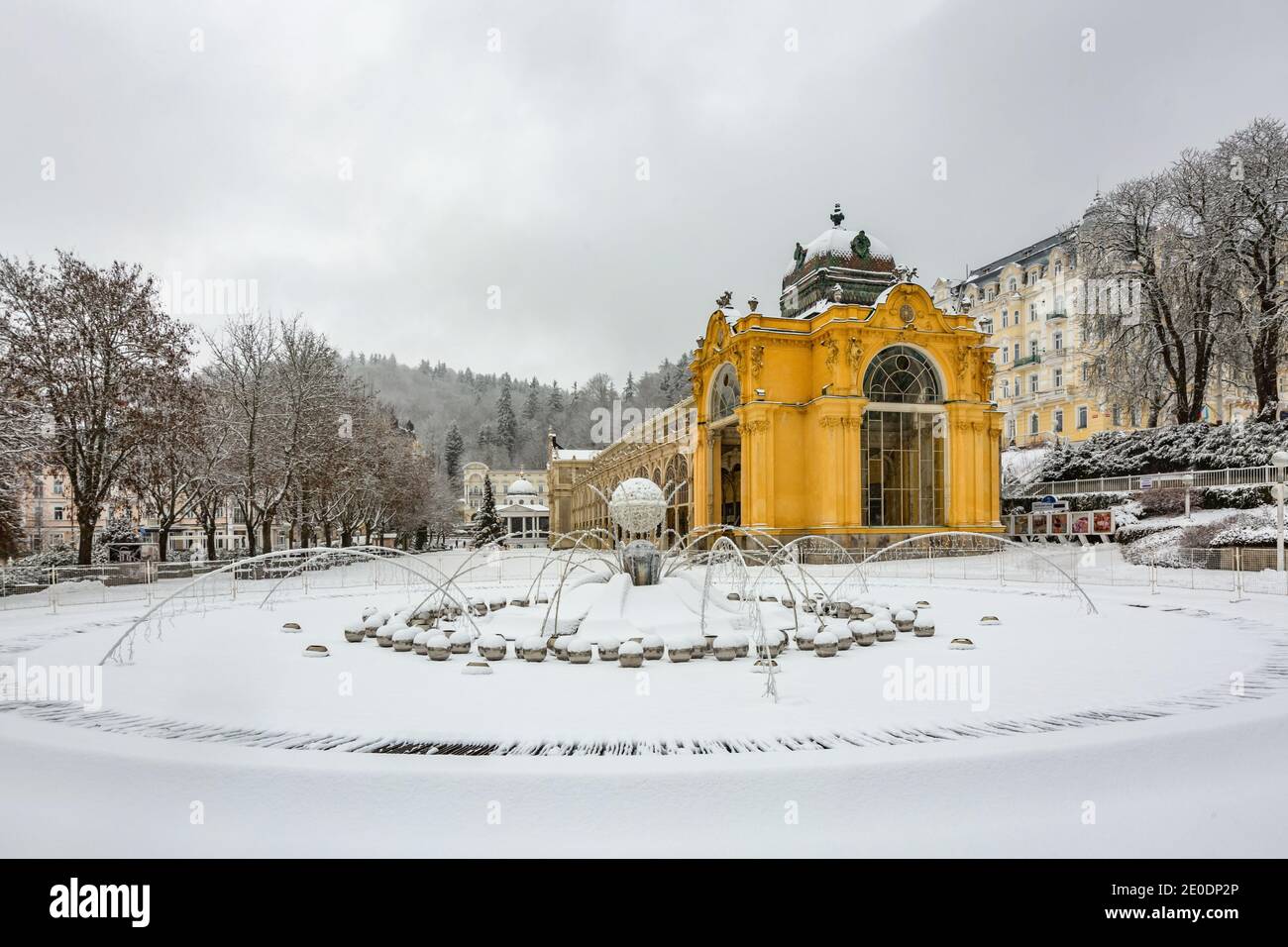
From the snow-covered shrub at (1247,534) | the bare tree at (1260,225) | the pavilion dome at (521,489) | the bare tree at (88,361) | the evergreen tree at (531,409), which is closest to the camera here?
the snow-covered shrub at (1247,534)

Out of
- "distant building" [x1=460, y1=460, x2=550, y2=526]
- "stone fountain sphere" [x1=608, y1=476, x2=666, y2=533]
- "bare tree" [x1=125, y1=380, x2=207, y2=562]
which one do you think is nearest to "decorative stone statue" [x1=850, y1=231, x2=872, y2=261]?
"stone fountain sphere" [x1=608, y1=476, x2=666, y2=533]

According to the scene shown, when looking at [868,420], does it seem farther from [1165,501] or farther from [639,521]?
[639,521]

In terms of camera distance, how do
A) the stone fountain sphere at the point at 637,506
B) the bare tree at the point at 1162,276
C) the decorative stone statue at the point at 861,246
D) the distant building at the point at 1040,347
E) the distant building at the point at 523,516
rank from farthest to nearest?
1. the distant building at the point at 523,516
2. the distant building at the point at 1040,347
3. the decorative stone statue at the point at 861,246
4. the bare tree at the point at 1162,276
5. the stone fountain sphere at the point at 637,506

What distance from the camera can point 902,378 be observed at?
41938 millimetres

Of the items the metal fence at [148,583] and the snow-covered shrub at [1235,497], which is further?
the snow-covered shrub at [1235,497]

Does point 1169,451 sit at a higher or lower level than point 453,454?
lower

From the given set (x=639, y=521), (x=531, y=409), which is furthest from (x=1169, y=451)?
(x=531, y=409)

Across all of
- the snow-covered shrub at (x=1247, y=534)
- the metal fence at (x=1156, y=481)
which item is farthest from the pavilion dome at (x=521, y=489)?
the snow-covered shrub at (x=1247, y=534)

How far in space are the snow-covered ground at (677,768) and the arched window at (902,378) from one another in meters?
31.8

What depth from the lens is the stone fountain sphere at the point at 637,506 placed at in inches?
637

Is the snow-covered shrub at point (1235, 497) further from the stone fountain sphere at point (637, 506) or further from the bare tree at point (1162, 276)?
the stone fountain sphere at point (637, 506)

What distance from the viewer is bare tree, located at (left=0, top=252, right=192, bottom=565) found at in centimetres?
2916

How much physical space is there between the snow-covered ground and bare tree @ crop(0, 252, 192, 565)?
2443cm

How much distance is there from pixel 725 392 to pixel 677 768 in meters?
40.9
